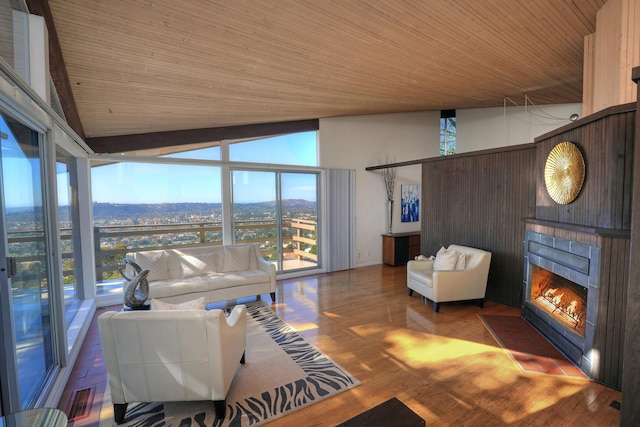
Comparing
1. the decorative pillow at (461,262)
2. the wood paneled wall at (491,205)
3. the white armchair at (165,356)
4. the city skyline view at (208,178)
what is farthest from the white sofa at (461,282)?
the city skyline view at (208,178)

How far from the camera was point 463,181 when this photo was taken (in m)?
5.14

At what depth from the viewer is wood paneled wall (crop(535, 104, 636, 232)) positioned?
8.35ft

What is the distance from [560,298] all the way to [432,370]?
1.81m

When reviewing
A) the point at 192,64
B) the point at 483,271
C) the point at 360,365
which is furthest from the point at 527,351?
the point at 192,64

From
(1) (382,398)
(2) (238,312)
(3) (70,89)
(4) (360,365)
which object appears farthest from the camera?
(3) (70,89)

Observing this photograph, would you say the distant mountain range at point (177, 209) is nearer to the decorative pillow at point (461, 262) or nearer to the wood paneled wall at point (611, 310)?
the decorative pillow at point (461, 262)

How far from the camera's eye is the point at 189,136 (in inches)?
211

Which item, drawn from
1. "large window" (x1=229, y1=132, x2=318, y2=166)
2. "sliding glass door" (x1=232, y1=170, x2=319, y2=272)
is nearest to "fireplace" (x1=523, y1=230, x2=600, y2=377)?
"sliding glass door" (x1=232, y1=170, x2=319, y2=272)

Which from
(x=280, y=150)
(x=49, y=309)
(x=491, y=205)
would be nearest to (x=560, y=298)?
(x=491, y=205)

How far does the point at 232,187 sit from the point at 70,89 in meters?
2.73

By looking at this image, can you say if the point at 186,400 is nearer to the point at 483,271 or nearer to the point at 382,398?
the point at 382,398

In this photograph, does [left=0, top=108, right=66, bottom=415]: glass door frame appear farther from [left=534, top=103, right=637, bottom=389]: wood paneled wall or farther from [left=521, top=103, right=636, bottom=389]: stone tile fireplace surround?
[left=534, top=103, right=637, bottom=389]: wood paneled wall

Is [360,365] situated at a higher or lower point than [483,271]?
lower

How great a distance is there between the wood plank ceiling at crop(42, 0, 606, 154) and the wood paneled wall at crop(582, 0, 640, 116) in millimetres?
172
